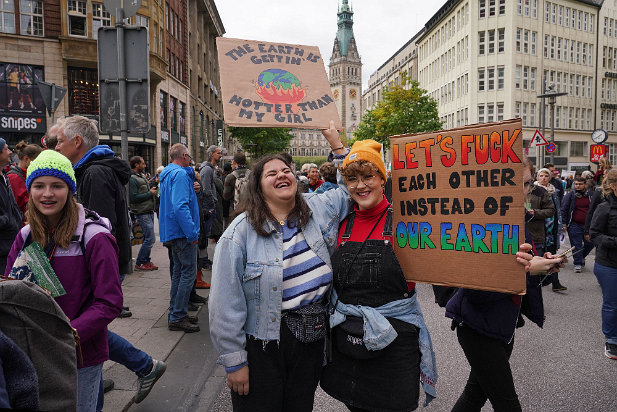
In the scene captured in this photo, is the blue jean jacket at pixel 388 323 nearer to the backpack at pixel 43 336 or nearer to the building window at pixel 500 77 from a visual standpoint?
the backpack at pixel 43 336

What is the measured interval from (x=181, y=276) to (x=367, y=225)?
3.35m

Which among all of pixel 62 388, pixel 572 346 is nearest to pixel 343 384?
pixel 62 388

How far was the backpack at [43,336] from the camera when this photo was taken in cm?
123

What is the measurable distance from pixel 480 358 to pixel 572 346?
119 inches

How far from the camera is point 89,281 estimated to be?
2.43 m

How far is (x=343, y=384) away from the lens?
250 cm

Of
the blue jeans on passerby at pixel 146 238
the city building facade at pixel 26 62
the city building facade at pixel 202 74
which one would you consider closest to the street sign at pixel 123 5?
the blue jeans on passerby at pixel 146 238

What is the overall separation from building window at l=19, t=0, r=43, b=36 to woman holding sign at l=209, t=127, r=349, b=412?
27.3 m

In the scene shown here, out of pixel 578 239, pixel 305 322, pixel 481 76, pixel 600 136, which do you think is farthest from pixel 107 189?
pixel 481 76

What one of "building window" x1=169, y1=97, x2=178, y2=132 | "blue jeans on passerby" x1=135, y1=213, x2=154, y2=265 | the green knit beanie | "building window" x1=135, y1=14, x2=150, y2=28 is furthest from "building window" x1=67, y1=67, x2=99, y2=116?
the green knit beanie

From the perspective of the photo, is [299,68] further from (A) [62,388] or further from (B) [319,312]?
(A) [62,388]

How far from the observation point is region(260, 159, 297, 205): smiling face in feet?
8.37

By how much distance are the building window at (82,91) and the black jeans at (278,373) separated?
1031 inches

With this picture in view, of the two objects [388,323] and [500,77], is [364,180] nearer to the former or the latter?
[388,323]
